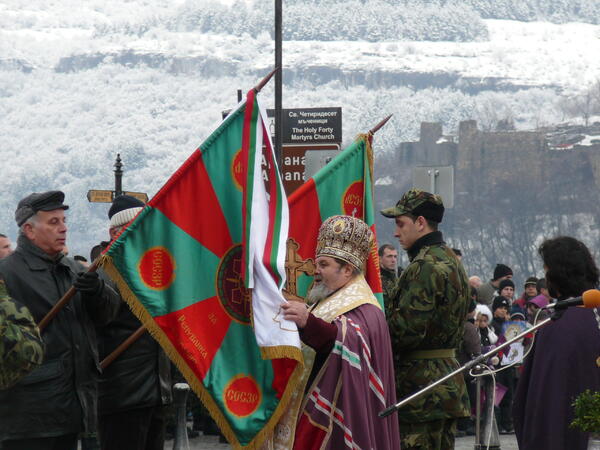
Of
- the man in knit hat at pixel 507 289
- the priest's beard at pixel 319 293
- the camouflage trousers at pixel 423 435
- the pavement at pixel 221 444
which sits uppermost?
the priest's beard at pixel 319 293

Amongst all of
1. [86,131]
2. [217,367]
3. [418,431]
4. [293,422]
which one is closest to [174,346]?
[217,367]

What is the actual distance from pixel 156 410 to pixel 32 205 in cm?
157

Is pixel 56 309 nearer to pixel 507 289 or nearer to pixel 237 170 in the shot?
pixel 237 170

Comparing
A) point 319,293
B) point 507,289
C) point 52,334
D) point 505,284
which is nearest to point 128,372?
point 52,334

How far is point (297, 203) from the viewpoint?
816 cm

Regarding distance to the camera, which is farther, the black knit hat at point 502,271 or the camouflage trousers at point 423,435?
the black knit hat at point 502,271

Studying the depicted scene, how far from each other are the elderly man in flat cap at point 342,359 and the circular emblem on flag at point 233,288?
1.03ft

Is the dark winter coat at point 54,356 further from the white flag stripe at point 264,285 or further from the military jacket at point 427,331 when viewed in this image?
the military jacket at point 427,331

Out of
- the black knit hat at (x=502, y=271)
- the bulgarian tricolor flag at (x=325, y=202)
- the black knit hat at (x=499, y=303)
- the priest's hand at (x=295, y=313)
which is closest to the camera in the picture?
the priest's hand at (x=295, y=313)

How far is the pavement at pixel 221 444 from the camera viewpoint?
13.8 m

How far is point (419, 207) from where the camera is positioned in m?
7.53

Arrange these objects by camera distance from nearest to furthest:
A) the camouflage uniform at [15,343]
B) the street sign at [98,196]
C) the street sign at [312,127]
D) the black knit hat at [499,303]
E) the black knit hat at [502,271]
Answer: the camouflage uniform at [15,343] → the street sign at [312,127] → the black knit hat at [499,303] → the black knit hat at [502,271] → the street sign at [98,196]

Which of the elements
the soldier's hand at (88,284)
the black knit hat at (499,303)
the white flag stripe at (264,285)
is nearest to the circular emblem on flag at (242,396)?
the white flag stripe at (264,285)

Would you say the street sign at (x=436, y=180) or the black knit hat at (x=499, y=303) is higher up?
the street sign at (x=436, y=180)
